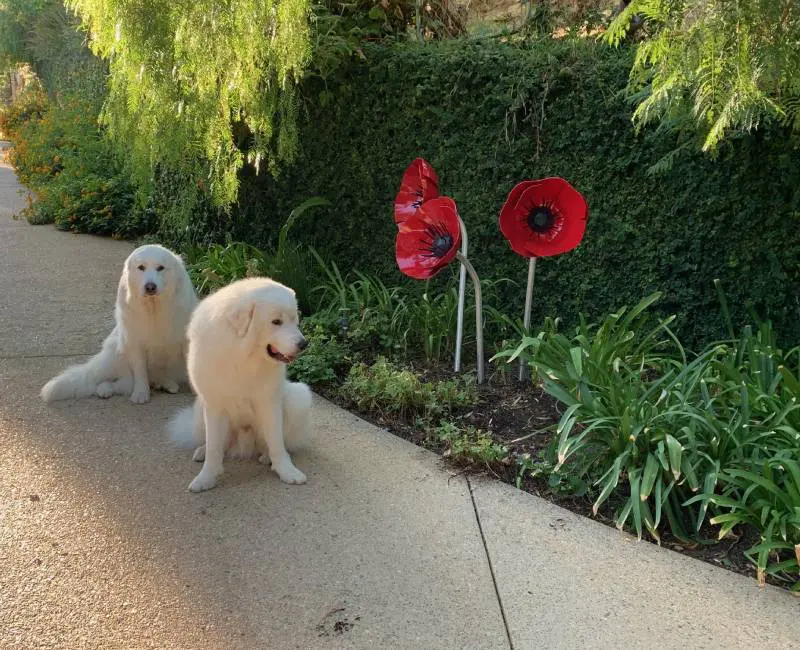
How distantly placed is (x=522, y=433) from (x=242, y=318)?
1.89 metres

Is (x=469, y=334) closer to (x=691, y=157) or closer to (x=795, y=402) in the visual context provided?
(x=691, y=157)

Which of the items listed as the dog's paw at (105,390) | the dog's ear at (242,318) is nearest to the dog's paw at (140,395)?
the dog's paw at (105,390)

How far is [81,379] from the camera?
16.2 feet

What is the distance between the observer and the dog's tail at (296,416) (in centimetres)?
409

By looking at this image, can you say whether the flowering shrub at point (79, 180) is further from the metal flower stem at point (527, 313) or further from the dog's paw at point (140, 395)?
the metal flower stem at point (527, 313)

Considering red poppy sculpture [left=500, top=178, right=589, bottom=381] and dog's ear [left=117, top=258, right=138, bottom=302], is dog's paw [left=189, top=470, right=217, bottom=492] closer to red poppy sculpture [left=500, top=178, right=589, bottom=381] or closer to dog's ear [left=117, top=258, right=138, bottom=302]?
dog's ear [left=117, top=258, right=138, bottom=302]

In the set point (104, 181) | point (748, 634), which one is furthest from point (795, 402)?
point (104, 181)

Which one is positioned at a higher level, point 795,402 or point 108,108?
point 108,108

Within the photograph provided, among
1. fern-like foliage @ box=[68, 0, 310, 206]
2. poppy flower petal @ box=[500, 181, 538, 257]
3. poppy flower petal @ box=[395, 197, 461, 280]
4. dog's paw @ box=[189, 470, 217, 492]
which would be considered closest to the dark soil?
poppy flower petal @ box=[395, 197, 461, 280]

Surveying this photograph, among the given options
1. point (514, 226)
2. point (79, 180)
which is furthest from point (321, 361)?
point (79, 180)

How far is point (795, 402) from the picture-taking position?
385cm

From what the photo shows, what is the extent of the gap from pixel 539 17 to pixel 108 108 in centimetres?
383

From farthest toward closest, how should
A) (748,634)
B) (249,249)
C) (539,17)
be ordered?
(249,249)
(539,17)
(748,634)

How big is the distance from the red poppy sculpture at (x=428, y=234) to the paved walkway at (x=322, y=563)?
1.08 m
